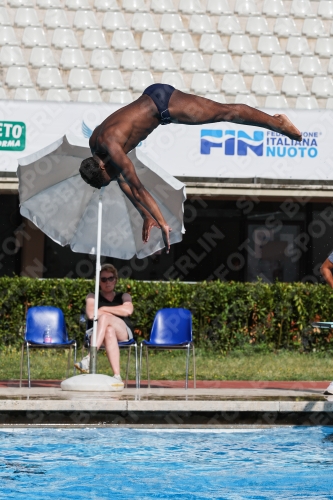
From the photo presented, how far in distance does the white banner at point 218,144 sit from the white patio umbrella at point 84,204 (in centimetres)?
484

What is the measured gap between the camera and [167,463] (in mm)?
6484

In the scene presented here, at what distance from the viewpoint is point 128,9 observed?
58.6 feet

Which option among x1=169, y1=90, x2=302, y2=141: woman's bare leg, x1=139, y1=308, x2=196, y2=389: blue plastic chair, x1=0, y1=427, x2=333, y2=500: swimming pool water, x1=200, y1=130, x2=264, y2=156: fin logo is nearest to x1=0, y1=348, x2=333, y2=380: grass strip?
x1=139, y1=308, x2=196, y2=389: blue plastic chair

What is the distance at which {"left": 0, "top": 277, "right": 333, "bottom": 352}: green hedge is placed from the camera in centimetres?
1343

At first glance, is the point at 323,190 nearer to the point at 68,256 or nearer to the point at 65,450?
the point at 68,256

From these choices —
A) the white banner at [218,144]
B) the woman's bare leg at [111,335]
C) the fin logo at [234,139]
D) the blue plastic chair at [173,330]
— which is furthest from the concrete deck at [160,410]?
the fin logo at [234,139]

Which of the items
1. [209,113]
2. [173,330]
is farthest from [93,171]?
[173,330]

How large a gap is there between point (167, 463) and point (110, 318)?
2996mm

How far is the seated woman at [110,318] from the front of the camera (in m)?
8.98

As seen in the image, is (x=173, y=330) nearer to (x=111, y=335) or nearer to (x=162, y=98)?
(x=111, y=335)

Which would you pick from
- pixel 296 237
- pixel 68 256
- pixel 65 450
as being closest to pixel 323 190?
pixel 296 237

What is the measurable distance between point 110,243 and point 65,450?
3.84 m

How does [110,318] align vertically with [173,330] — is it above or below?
above

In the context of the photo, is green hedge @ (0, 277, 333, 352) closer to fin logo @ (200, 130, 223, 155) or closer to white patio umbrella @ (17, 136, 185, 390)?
fin logo @ (200, 130, 223, 155)
